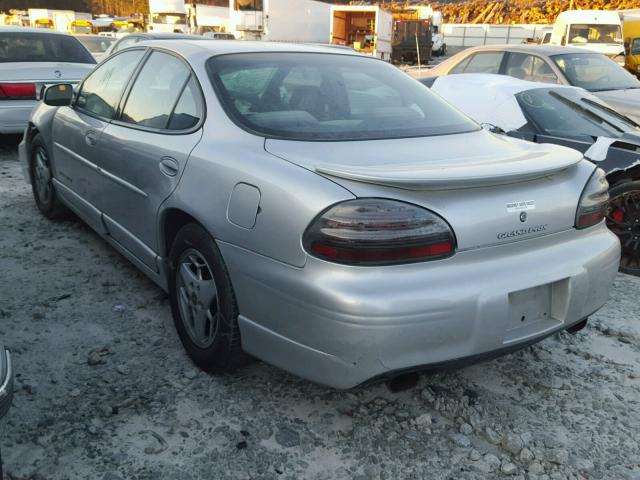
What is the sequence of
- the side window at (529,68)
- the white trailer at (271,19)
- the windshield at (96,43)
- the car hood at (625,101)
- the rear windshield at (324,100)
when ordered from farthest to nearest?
1. the white trailer at (271,19)
2. the windshield at (96,43)
3. the side window at (529,68)
4. the car hood at (625,101)
5. the rear windshield at (324,100)

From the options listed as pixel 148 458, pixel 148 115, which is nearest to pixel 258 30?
pixel 148 115

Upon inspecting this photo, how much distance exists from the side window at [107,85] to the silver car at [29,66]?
334 centimetres

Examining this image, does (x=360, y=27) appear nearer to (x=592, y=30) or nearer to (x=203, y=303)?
(x=592, y=30)

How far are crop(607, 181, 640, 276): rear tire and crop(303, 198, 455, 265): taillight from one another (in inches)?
112

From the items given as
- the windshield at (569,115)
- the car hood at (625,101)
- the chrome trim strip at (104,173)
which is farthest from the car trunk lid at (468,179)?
the car hood at (625,101)

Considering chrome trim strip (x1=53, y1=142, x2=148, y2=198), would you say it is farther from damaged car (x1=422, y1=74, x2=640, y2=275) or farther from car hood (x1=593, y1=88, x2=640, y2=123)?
car hood (x1=593, y1=88, x2=640, y2=123)

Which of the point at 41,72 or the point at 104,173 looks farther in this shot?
the point at 41,72

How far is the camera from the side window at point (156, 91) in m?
3.07

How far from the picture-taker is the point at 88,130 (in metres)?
3.78

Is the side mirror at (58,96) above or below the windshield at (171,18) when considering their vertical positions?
below

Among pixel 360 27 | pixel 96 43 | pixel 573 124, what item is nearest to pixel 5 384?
pixel 573 124

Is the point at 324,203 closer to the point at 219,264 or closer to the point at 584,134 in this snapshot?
the point at 219,264

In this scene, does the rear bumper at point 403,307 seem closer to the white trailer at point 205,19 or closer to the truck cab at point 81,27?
the white trailer at point 205,19

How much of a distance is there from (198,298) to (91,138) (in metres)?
1.57
